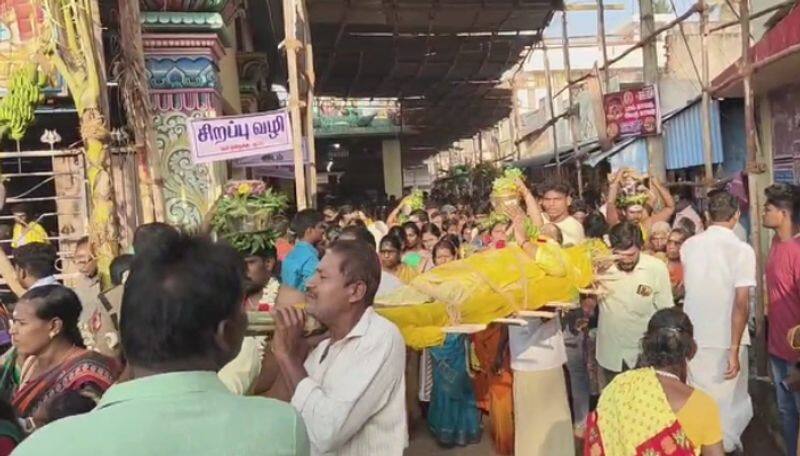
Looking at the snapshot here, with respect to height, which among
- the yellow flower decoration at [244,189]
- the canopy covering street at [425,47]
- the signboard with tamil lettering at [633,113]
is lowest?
the yellow flower decoration at [244,189]

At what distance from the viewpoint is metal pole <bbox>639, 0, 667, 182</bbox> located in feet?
31.8

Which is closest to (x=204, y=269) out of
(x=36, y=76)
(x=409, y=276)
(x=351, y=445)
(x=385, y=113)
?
(x=351, y=445)

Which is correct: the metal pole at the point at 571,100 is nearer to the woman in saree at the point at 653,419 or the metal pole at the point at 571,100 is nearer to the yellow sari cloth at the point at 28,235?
the yellow sari cloth at the point at 28,235

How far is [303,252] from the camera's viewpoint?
579 centimetres

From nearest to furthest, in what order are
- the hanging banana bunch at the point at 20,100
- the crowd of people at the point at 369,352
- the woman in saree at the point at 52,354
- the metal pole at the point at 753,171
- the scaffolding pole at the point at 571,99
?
the crowd of people at the point at 369,352 < the woman in saree at the point at 52,354 < the metal pole at the point at 753,171 < the hanging banana bunch at the point at 20,100 < the scaffolding pole at the point at 571,99

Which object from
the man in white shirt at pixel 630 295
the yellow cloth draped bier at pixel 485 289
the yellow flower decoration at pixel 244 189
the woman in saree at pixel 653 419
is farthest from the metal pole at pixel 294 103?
the woman in saree at pixel 653 419

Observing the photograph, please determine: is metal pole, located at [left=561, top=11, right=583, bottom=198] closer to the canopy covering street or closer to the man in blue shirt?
the canopy covering street

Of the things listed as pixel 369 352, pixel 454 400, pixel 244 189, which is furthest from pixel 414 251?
pixel 369 352

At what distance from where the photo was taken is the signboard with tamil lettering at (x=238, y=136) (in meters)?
6.46

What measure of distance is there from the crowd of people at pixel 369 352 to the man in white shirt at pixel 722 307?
0.04ft

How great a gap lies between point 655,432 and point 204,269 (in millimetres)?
1809

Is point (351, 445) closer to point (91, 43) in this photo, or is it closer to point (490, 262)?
point (490, 262)

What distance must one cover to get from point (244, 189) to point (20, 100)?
3376mm

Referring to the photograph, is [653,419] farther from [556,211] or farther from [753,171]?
[753,171]
